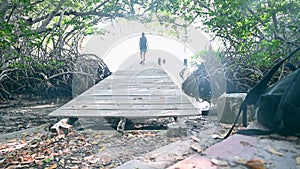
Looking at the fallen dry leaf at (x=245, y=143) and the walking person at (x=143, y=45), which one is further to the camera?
the walking person at (x=143, y=45)

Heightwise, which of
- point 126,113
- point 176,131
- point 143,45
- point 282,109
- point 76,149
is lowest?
point 76,149

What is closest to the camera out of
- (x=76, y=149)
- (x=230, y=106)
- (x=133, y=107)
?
(x=76, y=149)

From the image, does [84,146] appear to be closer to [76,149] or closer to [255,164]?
[76,149]

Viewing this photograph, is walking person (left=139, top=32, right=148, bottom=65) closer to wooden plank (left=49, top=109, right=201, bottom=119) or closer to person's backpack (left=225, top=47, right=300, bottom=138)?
→ wooden plank (left=49, top=109, right=201, bottom=119)

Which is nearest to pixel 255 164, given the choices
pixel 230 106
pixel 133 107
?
pixel 230 106

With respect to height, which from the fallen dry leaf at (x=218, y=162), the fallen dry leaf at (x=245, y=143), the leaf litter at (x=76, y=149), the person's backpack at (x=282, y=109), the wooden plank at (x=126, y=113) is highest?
the person's backpack at (x=282, y=109)

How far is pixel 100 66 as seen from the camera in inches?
392

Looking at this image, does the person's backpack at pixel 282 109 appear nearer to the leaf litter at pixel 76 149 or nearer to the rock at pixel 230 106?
the leaf litter at pixel 76 149

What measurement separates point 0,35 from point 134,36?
30.3ft

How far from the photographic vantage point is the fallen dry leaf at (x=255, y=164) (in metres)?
0.72

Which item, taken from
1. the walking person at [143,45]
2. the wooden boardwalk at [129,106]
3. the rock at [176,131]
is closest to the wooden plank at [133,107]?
the wooden boardwalk at [129,106]

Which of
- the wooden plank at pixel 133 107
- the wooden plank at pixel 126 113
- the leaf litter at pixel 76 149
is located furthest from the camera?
the wooden plank at pixel 133 107

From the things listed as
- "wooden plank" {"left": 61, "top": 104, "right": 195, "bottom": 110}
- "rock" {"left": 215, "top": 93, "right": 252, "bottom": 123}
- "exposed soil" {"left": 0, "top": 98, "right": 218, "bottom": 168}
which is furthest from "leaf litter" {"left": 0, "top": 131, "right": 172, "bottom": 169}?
"rock" {"left": 215, "top": 93, "right": 252, "bottom": 123}

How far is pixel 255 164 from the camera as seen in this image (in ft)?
2.42
